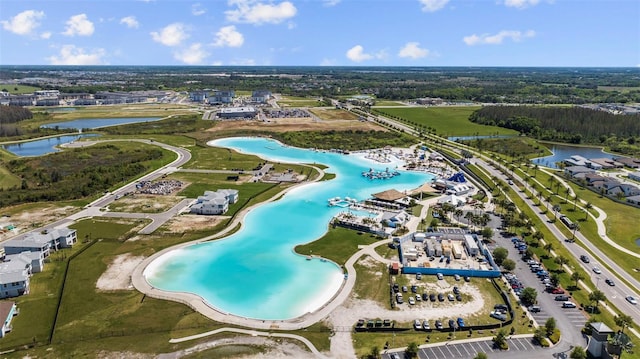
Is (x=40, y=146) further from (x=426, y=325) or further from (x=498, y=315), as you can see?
(x=498, y=315)

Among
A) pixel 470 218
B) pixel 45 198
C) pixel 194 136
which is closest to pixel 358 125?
pixel 194 136

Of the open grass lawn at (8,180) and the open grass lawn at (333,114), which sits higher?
the open grass lawn at (333,114)

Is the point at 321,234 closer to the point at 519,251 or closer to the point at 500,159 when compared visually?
the point at 519,251

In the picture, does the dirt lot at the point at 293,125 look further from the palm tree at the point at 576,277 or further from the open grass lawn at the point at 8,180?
the palm tree at the point at 576,277

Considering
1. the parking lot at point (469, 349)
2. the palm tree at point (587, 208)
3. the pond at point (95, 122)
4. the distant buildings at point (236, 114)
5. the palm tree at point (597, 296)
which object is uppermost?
the distant buildings at point (236, 114)

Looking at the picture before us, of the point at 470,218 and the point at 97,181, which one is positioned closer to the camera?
the point at 470,218

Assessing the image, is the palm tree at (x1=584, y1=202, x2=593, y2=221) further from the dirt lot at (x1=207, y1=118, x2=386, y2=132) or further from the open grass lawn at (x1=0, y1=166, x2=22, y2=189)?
the open grass lawn at (x1=0, y1=166, x2=22, y2=189)

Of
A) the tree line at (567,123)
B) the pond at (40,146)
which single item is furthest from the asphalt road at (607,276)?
the pond at (40,146)
